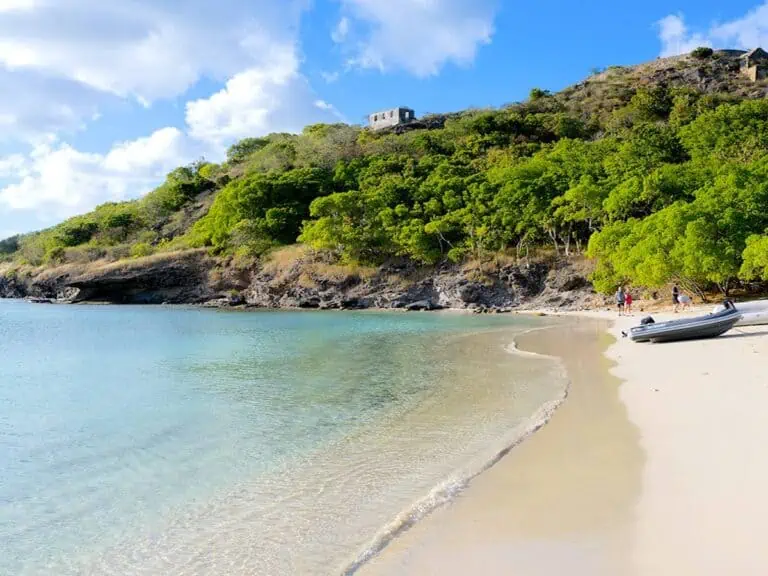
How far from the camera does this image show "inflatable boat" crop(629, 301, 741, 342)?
A: 65.9 ft

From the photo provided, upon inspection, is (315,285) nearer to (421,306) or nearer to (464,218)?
(421,306)

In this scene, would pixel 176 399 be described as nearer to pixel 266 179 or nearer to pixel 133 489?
pixel 133 489

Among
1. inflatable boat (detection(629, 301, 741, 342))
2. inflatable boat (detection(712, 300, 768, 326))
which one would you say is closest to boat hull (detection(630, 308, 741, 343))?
inflatable boat (detection(629, 301, 741, 342))

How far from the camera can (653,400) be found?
39.2 feet

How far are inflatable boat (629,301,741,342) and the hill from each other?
1052 cm

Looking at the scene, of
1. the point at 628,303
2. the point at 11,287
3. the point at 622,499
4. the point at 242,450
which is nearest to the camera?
the point at 622,499

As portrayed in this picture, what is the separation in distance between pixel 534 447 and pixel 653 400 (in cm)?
409

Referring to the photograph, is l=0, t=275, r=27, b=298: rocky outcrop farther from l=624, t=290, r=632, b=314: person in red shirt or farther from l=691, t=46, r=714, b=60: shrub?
l=691, t=46, r=714, b=60: shrub

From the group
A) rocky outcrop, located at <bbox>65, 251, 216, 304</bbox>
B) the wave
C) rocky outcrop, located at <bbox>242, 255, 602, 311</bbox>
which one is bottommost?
the wave

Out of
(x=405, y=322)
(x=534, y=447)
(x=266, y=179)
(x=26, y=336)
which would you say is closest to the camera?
(x=534, y=447)

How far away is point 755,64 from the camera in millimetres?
94562

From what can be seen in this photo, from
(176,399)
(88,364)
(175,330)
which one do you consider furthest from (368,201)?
(176,399)

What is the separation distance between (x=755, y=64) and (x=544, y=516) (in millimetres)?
112378

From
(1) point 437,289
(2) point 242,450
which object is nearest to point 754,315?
(2) point 242,450
